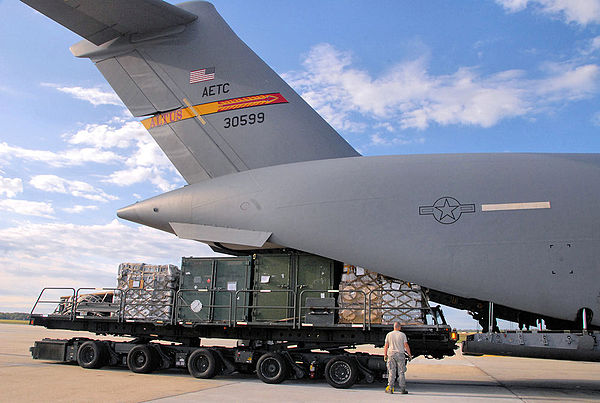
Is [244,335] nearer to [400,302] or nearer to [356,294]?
[356,294]

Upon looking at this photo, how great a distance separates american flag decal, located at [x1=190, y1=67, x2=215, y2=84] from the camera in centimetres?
1108

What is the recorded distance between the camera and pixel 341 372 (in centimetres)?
916

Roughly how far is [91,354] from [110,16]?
714 centimetres

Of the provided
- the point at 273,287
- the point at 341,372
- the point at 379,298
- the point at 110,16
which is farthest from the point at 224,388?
the point at 110,16

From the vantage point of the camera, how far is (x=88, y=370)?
10.6 metres

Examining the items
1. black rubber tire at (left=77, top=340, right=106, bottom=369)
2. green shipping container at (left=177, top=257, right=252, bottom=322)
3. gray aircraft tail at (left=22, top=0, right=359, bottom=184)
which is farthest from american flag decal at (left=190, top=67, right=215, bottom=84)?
black rubber tire at (left=77, top=340, right=106, bottom=369)

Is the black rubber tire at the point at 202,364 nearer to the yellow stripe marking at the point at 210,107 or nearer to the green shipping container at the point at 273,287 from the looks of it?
the green shipping container at the point at 273,287

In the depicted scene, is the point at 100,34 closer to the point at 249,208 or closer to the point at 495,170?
the point at 249,208

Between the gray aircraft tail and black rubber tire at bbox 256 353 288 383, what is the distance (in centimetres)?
386

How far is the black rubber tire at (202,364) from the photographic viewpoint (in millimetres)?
9922

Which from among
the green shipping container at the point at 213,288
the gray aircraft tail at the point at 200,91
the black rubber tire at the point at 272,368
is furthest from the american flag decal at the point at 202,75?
the black rubber tire at the point at 272,368

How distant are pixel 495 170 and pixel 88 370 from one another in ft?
29.5

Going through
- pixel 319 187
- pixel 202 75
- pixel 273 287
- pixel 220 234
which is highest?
pixel 202 75

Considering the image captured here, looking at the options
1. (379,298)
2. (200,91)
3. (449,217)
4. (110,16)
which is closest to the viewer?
(449,217)
